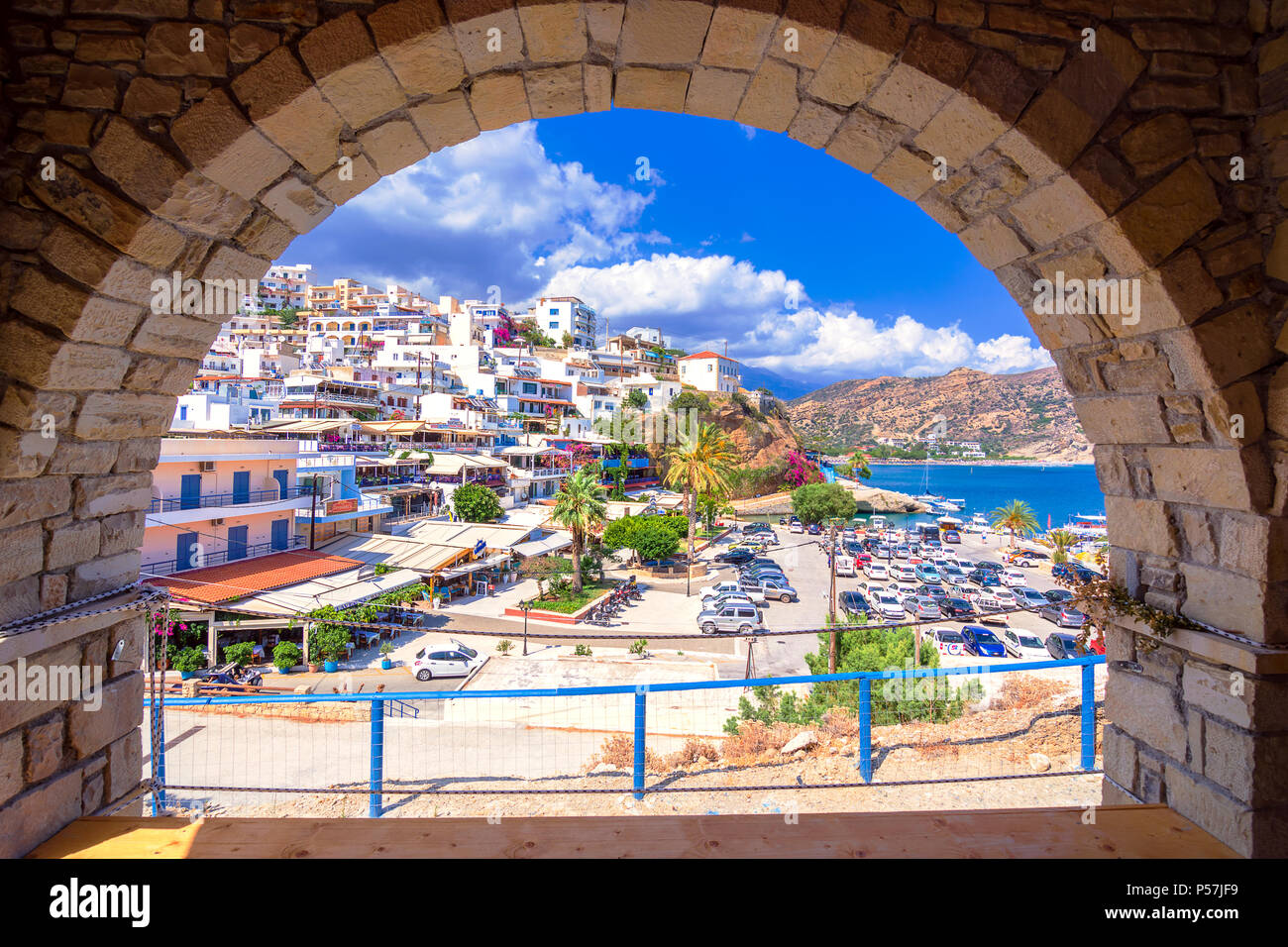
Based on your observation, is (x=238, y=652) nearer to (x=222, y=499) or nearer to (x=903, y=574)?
(x=222, y=499)

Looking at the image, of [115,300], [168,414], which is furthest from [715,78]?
[168,414]

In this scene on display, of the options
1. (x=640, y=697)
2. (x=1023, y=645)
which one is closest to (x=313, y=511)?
(x=640, y=697)

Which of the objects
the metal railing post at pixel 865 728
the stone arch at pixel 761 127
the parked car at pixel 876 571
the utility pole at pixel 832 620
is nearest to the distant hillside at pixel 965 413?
the parked car at pixel 876 571

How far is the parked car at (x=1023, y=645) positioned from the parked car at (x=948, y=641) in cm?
119

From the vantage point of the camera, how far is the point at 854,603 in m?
22.6

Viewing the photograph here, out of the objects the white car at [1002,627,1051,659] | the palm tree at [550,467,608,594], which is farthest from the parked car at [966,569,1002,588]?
the palm tree at [550,467,608,594]

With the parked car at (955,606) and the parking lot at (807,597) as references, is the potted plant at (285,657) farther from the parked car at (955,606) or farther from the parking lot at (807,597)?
the parked car at (955,606)

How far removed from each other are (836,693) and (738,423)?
1835 inches

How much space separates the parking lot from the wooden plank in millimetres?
7545

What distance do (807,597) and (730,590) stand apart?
139 inches

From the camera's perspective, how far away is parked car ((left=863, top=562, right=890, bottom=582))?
93.6ft

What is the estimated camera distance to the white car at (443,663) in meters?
14.3
